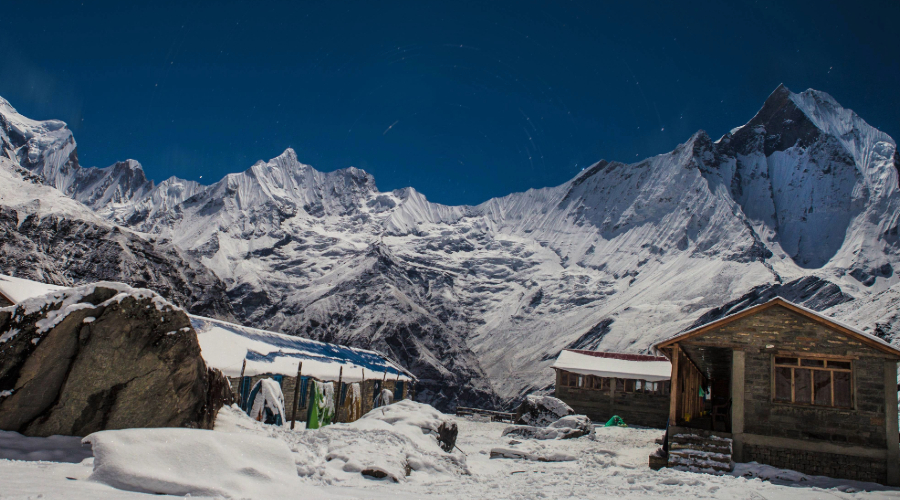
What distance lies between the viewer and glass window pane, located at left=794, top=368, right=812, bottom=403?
13664 mm

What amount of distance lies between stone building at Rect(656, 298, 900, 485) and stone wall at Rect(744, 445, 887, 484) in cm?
2

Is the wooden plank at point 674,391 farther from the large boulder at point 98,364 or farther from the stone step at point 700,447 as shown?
the large boulder at point 98,364

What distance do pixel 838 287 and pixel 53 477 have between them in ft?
267

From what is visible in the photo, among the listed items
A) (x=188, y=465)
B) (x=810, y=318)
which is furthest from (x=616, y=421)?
(x=188, y=465)

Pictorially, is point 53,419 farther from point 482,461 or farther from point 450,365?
point 450,365

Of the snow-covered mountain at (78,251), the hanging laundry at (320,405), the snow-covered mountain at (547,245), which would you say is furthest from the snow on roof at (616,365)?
the snow-covered mountain at (78,251)

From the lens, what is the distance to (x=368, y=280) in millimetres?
91875

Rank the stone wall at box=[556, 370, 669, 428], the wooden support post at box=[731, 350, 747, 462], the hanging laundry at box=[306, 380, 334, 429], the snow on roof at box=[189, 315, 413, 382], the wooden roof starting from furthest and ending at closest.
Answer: the stone wall at box=[556, 370, 669, 428] < the snow on roof at box=[189, 315, 413, 382] < the hanging laundry at box=[306, 380, 334, 429] < the wooden support post at box=[731, 350, 747, 462] < the wooden roof

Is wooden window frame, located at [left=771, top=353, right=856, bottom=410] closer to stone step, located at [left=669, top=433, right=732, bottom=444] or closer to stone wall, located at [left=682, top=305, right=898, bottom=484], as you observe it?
stone wall, located at [left=682, top=305, right=898, bottom=484]

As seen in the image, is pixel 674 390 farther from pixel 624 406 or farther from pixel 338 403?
pixel 624 406

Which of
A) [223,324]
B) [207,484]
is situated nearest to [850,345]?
[207,484]

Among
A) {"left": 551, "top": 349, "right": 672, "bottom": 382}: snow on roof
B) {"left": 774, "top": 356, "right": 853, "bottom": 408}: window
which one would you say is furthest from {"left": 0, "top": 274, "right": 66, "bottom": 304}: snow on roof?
{"left": 551, "top": 349, "right": 672, "bottom": 382}: snow on roof

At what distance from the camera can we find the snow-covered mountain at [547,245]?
2933 inches

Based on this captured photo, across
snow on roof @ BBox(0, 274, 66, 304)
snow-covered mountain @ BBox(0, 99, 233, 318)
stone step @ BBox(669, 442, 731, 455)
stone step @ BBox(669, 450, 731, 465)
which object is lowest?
stone step @ BBox(669, 450, 731, 465)
